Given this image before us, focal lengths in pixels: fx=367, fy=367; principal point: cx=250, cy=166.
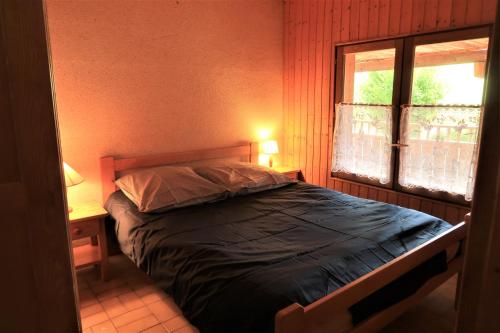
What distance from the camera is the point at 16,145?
772mm

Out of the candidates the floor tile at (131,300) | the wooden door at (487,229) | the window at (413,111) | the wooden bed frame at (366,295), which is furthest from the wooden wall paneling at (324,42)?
the wooden door at (487,229)

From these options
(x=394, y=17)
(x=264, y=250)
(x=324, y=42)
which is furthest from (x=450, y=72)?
(x=264, y=250)

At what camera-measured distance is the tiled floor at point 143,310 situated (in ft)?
7.34

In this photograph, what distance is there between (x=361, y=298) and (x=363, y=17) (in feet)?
8.92

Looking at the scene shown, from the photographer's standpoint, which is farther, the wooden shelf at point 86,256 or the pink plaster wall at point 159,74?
the pink plaster wall at point 159,74

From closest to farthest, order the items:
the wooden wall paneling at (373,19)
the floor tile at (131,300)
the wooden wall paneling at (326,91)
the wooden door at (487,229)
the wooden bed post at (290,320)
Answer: the wooden door at (487,229)
the wooden bed post at (290,320)
the floor tile at (131,300)
the wooden wall paneling at (373,19)
the wooden wall paneling at (326,91)

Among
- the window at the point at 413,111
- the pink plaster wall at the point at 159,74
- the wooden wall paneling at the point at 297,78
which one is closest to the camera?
the window at the point at 413,111

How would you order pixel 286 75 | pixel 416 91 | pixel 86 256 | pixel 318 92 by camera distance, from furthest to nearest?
pixel 286 75 < pixel 318 92 < pixel 416 91 < pixel 86 256

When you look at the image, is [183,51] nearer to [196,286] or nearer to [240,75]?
[240,75]

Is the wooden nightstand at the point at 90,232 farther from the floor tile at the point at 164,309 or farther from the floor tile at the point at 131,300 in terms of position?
the floor tile at the point at 164,309

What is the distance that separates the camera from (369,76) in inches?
139

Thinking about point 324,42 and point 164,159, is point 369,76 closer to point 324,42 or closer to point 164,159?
point 324,42

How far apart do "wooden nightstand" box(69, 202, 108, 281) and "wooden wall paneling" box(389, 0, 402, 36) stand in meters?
2.85

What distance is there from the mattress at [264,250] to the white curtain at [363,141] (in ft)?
2.19
